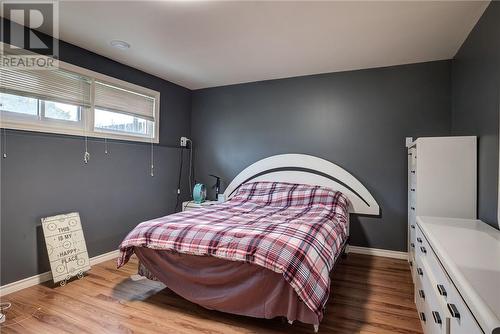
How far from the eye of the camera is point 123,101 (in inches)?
140

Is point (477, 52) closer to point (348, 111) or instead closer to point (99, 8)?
point (348, 111)

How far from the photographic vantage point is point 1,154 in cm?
240

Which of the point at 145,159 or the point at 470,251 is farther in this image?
the point at 145,159

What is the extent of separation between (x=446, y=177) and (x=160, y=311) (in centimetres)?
254

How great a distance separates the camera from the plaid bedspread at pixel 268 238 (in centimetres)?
180

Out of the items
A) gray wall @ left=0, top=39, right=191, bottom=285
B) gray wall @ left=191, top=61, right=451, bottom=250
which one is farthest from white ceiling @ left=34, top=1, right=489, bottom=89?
gray wall @ left=0, top=39, right=191, bottom=285

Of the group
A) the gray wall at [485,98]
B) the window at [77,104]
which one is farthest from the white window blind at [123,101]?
the gray wall at [485,98]

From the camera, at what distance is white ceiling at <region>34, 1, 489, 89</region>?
220 centimetres

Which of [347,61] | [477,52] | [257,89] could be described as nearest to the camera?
[477,52]

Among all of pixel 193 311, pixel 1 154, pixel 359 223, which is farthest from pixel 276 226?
pixel 1 154

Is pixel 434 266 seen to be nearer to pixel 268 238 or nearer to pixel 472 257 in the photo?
pixel 472 257

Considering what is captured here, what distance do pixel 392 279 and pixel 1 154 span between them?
151 inches

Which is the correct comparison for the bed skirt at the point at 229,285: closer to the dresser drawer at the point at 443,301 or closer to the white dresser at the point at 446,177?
the dresser drawer at the point at 443,301
